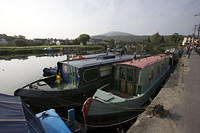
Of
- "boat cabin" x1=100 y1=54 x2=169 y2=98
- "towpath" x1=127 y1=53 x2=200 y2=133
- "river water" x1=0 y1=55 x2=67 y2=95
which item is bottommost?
"river water" x1=0 y1=55 x2=67 y2=95

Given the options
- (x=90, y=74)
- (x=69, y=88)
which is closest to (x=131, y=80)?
(x=90, y=74)

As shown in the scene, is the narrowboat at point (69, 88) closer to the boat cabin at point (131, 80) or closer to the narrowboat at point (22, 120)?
the boat cabin at point (131, 80)

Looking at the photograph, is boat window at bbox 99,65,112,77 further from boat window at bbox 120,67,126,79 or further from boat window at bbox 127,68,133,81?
boat window at bbox 127,68,133,81

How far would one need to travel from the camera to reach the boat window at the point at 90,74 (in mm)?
7691

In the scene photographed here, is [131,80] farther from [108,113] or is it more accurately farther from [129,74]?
[108,113]

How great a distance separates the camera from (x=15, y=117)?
2.71 meters

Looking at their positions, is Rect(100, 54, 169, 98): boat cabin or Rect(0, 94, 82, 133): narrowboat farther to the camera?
Rect(100, 54, 169, 98): boat cabin

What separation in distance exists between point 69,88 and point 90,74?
191cm

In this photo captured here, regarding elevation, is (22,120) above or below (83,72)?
below

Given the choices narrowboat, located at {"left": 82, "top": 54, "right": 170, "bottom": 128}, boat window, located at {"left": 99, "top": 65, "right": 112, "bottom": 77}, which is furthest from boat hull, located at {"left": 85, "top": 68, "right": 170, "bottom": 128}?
boat window, located at {"left": 99, "top": 65, "right": 112, "bottom": 77}

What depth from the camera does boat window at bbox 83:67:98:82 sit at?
25.2ft

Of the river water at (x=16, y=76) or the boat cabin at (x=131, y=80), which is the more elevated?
the boat cabin at (x=131, y=80)

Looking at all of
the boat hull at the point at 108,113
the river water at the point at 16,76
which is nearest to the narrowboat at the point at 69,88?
the boat hull at the point at 108,113

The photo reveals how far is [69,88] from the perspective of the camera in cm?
781
